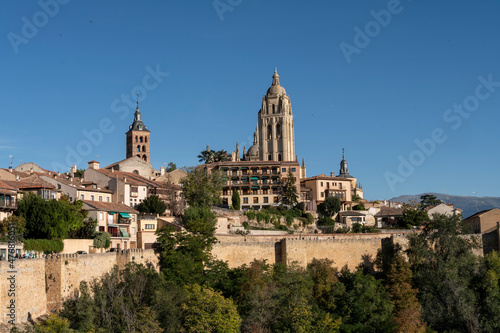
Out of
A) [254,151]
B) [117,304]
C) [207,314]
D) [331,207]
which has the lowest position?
[207,314]

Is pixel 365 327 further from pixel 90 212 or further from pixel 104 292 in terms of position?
pixel 90 212

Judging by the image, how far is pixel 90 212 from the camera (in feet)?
184

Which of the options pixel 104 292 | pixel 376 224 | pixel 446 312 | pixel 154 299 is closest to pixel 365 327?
pixel 446 312

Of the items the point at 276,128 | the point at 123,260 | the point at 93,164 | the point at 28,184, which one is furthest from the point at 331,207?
the point at 123,260

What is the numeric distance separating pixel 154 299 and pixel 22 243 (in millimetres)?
10119

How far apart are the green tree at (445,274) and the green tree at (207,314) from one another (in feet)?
62.6

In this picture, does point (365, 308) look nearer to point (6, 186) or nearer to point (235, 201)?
point (6, 186)

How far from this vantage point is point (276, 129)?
385ft

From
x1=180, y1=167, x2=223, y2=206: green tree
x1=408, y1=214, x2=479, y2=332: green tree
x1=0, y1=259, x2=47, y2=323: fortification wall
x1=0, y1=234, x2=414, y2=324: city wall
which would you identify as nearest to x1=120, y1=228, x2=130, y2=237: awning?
x1=0, y1=234, x2=414, y2=324: city wall

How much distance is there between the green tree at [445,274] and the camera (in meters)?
51.5

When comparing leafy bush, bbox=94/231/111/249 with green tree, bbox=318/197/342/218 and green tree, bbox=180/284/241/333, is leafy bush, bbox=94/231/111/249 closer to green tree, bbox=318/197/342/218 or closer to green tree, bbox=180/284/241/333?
green tree, bbox=180/284/241/333

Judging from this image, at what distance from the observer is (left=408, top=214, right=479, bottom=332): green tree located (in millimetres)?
51531

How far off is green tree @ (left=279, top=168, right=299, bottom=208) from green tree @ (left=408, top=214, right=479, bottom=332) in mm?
26956

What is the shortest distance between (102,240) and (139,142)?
244ft
